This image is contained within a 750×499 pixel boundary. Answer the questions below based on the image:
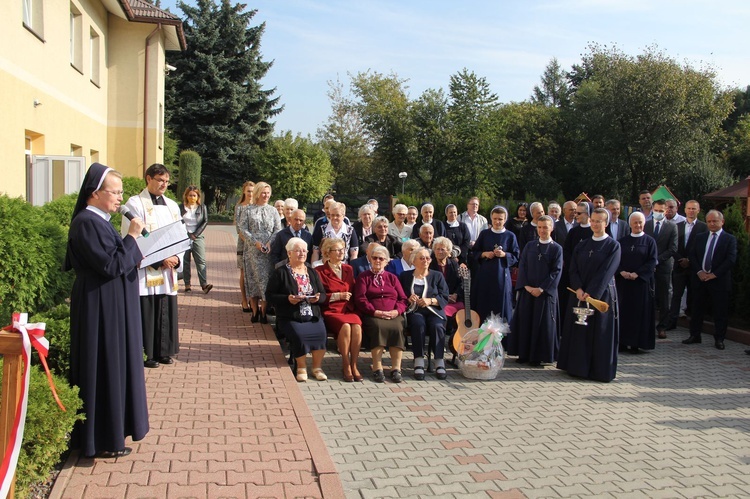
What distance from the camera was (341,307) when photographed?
25.7ft

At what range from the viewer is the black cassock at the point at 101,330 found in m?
4.45

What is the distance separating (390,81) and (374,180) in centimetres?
733

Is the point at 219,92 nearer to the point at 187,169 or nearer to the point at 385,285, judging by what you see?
the point at 187,169

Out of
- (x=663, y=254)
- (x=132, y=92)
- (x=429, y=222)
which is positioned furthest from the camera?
(x=132, y=92)

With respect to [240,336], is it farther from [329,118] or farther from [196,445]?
[329,118]

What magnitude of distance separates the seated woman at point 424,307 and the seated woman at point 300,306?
1093 millimetres

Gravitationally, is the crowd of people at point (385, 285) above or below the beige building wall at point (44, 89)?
below

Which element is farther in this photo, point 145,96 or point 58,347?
point 145,96

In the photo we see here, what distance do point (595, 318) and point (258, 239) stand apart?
4.85 metres

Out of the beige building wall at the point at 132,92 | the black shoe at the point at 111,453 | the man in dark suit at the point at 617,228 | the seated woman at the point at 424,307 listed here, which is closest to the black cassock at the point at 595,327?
the seated woman at the point at 424,307

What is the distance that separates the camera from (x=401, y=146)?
44.4 meters

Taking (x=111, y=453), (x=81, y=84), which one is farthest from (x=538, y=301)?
(x=81, y=84)

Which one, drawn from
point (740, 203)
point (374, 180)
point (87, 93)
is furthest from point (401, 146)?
point (740, 203)

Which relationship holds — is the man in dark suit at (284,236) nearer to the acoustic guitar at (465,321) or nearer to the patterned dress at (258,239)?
the patterned dress at (258,239)
